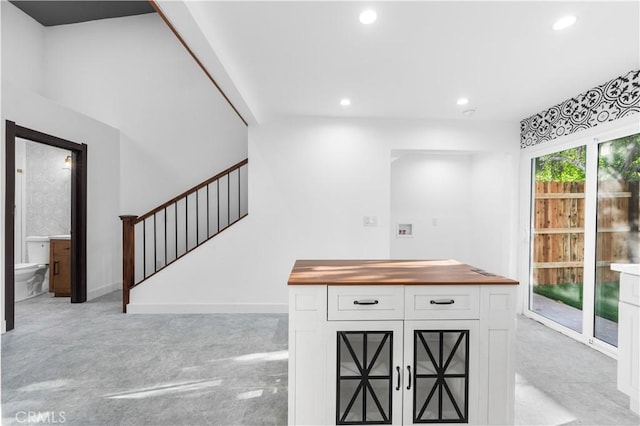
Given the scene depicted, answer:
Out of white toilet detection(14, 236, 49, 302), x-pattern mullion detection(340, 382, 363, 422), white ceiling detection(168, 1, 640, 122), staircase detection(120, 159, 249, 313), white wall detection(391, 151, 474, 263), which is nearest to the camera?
x-pattern mullion detection(340, 382, 363, 422)

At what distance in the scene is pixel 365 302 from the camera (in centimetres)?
169

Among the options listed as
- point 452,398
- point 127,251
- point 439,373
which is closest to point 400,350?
point 439,373

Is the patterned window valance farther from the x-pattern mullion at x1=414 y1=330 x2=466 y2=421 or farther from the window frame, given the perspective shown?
the x-pattern mullion at x1=414 y1=330 x2=466 y2=421

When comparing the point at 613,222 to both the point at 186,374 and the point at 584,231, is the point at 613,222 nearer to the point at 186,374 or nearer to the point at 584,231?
the point at 584,231

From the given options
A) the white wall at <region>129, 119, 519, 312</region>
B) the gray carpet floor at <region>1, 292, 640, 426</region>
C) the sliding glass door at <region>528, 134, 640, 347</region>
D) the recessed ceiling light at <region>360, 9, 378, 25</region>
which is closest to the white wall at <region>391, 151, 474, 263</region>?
the white wall at <region>129, 119, 519, 312</region>

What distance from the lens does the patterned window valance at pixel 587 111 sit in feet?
8.86

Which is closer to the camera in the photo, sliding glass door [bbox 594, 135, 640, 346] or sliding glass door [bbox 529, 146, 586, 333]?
sliding glass door [bbox 594, 135, 640, 346]

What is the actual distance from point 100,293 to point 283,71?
164 inches

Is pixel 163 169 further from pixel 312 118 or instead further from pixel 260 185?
pixel 312 118

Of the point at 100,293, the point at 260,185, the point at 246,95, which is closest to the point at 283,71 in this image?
the point at 246,95

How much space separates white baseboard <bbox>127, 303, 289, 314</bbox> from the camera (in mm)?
3891

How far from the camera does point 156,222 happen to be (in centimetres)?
488

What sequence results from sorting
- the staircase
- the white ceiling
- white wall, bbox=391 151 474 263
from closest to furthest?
the white ceiling, the staircase, white wall, bbox=391 151 474 263

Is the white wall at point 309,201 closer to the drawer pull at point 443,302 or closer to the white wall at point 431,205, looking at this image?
the white wall at point 431,205
